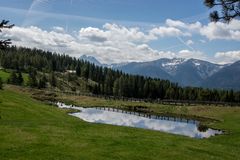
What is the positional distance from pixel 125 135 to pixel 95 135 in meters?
3.54

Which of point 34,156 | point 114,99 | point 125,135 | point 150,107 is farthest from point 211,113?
point 34,156

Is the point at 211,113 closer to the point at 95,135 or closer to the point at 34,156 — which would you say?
the point at 95,135

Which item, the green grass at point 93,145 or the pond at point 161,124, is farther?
the pond at point 161,124

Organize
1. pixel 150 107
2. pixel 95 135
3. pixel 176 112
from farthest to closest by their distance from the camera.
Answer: pixel 150 107
pixel 176 112
pixel 95 135

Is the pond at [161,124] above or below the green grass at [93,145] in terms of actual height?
below

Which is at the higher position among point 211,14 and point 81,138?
point 211,14

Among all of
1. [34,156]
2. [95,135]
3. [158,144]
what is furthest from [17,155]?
[158,144]

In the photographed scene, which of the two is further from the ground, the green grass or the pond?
the green grass

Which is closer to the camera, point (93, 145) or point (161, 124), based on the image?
point (93, 145)

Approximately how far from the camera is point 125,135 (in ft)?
121

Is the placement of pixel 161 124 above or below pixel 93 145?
below

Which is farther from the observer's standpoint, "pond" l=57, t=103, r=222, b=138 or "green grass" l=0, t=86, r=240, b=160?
"pond" l=57, t=103, r=222, b=138

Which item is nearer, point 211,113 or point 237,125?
point 237,125

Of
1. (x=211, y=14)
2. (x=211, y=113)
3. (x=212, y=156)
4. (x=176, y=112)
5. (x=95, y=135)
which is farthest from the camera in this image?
(x=176, y=112)
